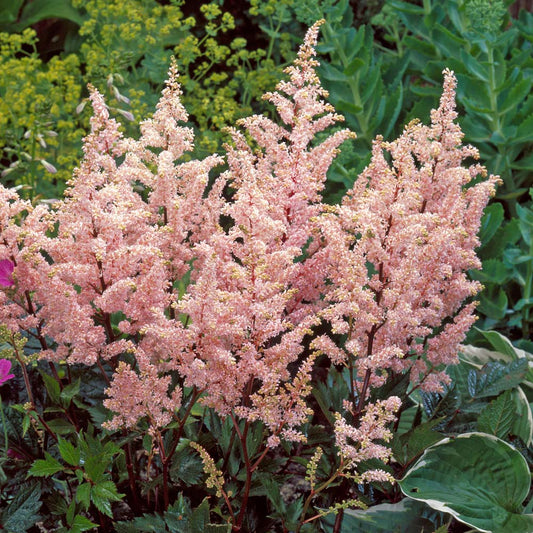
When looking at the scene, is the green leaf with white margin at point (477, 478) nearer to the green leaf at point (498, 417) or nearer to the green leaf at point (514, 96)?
the green leaf at point (498, 417)

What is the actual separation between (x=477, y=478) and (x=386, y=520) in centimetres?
21

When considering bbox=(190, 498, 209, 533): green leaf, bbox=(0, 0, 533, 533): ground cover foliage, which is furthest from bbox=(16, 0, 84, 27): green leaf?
bbox=(190, 498, 209, 533): green leaf

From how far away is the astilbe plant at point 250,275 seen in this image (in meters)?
1.15

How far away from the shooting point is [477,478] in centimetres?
145

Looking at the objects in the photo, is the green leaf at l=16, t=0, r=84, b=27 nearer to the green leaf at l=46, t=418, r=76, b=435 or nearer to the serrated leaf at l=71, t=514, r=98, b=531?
the green leaf at l=46, t=418, r=76, b=435

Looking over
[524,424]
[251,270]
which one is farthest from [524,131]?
[251,270]

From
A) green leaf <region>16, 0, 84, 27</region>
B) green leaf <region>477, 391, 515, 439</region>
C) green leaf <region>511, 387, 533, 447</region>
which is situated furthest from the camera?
green leaf <region>16, 0, 84, 27</region>

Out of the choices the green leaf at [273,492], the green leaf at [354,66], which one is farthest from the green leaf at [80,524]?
the green leaf at [354,66]

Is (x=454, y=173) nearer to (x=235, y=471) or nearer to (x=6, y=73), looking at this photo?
(x=235, y=471)

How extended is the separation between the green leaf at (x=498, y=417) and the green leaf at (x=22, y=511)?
2.76 feet

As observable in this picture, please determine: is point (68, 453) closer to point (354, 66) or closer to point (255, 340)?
point (255, 340)

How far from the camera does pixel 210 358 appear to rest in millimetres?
1152

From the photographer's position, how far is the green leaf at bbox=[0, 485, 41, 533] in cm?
133

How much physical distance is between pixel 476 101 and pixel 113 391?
2.18m
